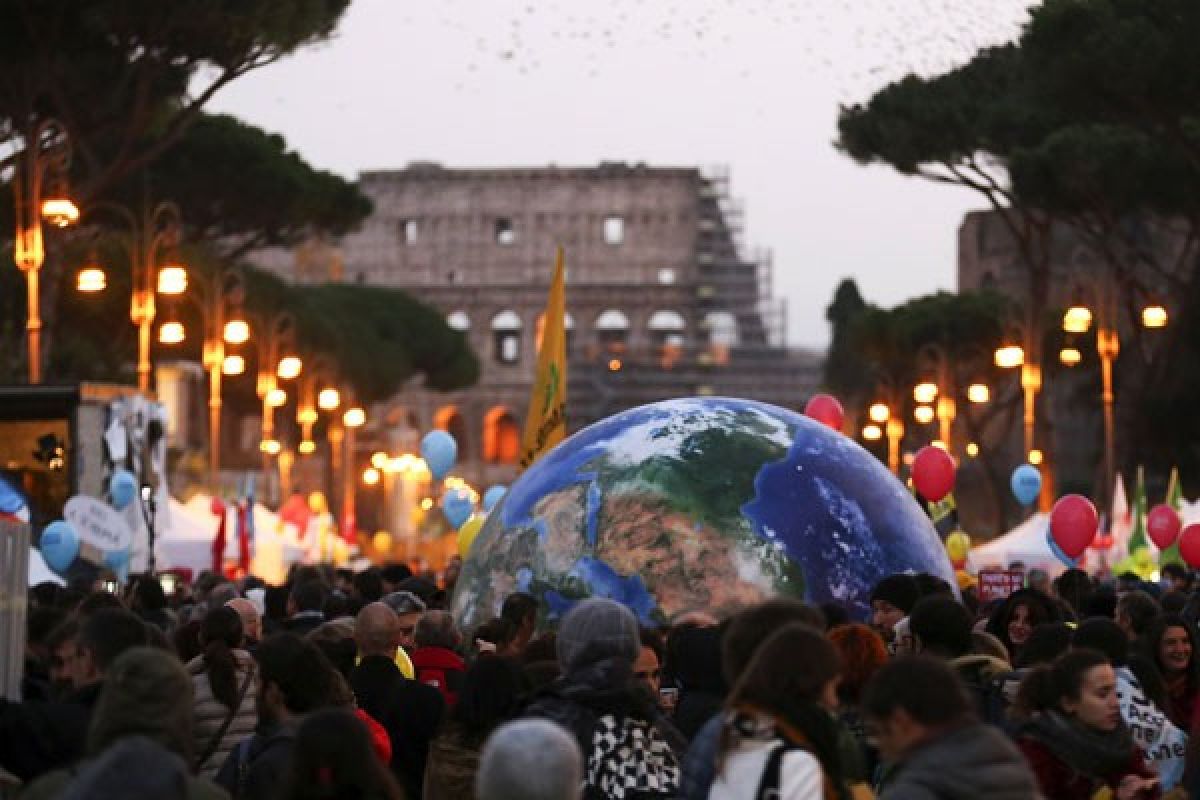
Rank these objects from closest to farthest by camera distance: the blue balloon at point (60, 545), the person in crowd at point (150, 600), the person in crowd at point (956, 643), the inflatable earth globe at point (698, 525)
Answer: the person in crowd at point (956, 643), the inflatable earth globe at point (698, 525), the person in crowd at point (150, 600), the blue balloon at point (60, 545)

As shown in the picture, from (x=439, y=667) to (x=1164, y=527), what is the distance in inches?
560

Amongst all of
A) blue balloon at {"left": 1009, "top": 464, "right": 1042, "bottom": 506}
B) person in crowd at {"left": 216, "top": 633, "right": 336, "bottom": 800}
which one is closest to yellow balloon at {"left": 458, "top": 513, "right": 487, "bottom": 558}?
person in crowd at {"left": 216, "top": 633, "right": 336, "bottom": 800}

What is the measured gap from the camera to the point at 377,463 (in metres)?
51.9

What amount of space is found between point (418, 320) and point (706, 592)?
217 feet

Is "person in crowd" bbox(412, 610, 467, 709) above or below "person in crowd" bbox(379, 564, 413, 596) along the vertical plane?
above

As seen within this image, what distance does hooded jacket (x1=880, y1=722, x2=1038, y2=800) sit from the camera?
16.0 feet

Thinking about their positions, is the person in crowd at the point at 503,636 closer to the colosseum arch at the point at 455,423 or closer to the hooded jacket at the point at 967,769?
the hooded jacket at the point at 967,769

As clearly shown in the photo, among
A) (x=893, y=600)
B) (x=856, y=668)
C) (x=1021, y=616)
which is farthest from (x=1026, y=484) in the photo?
(x=856, y=668)

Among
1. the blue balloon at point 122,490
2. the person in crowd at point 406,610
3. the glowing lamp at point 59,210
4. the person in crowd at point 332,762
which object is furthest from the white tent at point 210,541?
the person in crowd at point 332,762

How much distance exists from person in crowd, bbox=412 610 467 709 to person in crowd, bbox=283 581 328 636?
1.76 meters

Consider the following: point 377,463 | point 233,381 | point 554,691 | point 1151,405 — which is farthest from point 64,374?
point 554,691

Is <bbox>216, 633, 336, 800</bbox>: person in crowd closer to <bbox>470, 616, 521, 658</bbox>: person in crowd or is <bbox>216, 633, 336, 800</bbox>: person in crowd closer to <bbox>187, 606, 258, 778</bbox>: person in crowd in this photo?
<bbox>187, 606, 258, 778</bbox>: person in crowd

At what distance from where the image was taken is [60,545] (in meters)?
16.9

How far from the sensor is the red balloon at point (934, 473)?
639 inches
